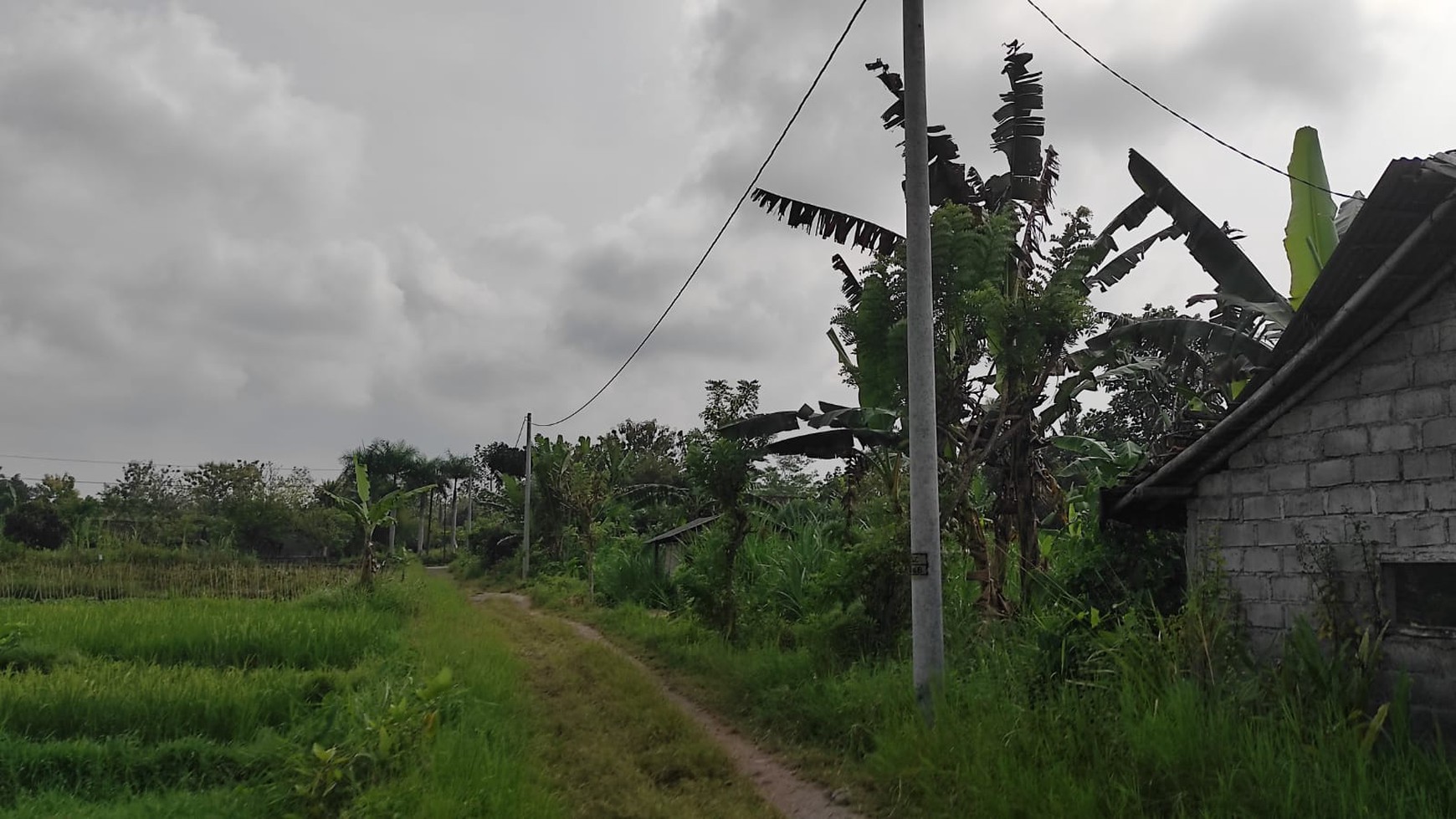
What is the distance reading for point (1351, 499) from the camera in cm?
558

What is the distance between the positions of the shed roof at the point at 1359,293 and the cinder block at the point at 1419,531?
1069 millimetres

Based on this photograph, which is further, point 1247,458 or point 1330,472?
point 1247,458

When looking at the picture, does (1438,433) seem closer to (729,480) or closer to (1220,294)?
(1220,294)

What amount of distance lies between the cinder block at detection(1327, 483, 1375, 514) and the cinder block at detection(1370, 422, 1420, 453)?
0.26 metres

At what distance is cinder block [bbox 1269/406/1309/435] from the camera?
5.95 metres

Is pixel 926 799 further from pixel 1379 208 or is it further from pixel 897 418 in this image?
pixel 897 418

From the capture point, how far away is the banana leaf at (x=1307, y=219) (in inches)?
364

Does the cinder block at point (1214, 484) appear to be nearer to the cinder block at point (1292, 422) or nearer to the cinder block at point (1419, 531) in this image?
the cinder block at point (1292, 422)

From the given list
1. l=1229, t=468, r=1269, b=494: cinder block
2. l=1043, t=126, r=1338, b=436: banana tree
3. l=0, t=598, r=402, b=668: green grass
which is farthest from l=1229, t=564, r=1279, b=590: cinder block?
l=0, t=598, r=402, b=668: green grass

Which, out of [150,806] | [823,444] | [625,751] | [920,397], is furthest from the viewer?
[823,444]

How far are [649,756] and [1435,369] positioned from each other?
6.15m

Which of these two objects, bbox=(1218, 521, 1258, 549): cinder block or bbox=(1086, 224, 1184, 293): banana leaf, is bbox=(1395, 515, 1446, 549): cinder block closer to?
bbox=(1218, 521, 1258, 549): cinder block

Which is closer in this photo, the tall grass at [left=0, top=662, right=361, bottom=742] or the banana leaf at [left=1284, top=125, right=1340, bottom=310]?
the tall grass at [left=0, top=662, right=361, bottom=742]

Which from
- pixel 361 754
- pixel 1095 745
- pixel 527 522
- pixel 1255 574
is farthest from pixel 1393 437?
pixel 527 522
